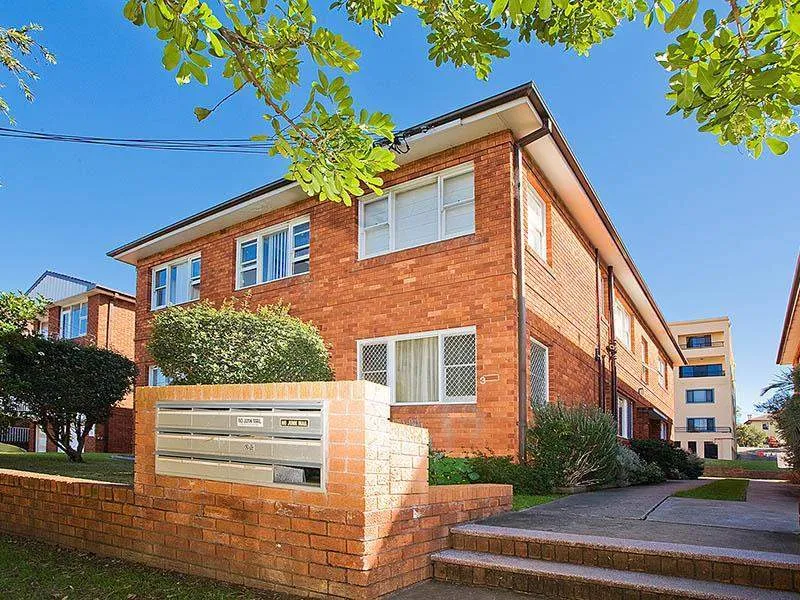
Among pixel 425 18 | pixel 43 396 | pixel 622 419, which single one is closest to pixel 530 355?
pixel 425 18

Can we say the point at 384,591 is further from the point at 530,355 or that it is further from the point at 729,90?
the point at 530,355

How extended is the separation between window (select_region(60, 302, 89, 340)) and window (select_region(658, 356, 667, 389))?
24.1 m

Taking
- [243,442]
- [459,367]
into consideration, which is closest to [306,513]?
[243,442]

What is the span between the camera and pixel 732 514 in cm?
634

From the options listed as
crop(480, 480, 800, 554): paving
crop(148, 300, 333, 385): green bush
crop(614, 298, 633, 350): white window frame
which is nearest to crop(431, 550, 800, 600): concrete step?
crop(480, 480, 800, 554): paving

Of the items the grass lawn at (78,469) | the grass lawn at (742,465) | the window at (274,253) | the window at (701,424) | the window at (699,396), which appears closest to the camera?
the grass lawn at (78,469)

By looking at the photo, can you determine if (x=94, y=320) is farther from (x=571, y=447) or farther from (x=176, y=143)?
(x=571, y=447)

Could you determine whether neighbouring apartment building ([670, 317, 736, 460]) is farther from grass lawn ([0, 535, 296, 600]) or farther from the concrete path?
grass lawn ([0, 535, 296, 600])

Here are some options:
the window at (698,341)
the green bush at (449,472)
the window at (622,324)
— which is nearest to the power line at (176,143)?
the green bush at (449,472)

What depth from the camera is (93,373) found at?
45.3ft

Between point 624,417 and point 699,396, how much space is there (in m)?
38.4

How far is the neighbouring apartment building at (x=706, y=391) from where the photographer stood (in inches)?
1967

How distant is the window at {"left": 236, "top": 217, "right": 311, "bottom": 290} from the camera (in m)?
13.2

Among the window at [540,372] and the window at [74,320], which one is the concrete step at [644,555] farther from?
the window at [74,320]
